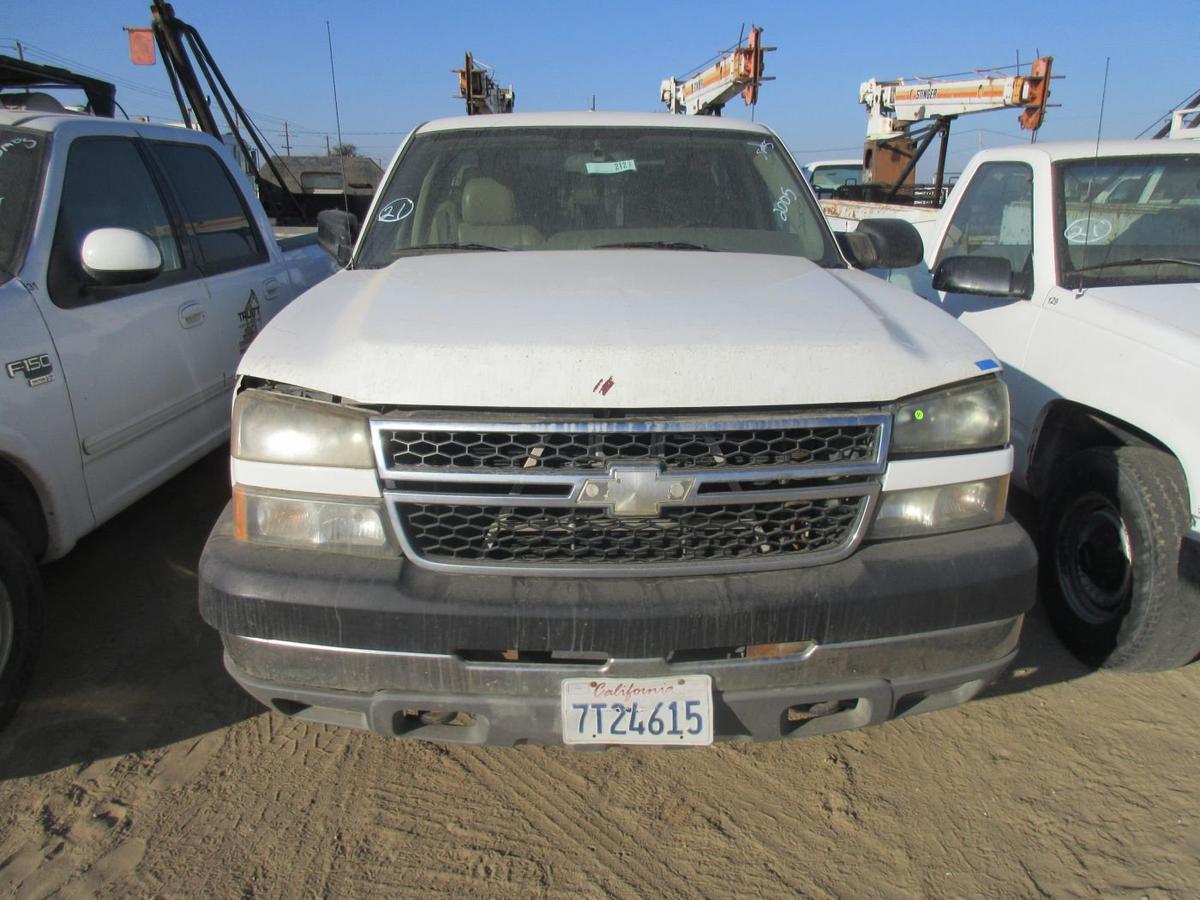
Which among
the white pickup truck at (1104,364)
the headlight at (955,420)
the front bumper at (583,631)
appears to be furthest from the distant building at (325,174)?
the headlight at (955,420)

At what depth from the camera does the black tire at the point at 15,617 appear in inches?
106

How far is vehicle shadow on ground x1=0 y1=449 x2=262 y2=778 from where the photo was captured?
276 centimetres

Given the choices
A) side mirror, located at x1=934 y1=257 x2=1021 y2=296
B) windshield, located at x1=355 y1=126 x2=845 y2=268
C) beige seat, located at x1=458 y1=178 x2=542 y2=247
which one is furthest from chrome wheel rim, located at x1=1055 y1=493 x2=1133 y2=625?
beige seat, located at x1=458 y1=178 x2=542 y2=247

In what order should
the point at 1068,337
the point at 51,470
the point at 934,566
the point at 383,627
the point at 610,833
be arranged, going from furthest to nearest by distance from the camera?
the point at 1068,337
the point at 51,470
the point at 610,833
the point at 934,566
the point at 383,627

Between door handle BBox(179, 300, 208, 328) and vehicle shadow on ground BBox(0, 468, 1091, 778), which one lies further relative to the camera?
door handle BBox(179, 300, 208, 328)

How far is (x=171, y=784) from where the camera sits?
2557 millimetres

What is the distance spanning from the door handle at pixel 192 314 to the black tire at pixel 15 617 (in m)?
1.30

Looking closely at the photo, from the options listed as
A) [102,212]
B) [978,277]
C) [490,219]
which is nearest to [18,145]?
[102,212]

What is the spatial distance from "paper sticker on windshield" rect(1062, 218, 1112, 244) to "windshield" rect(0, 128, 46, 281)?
4076mm

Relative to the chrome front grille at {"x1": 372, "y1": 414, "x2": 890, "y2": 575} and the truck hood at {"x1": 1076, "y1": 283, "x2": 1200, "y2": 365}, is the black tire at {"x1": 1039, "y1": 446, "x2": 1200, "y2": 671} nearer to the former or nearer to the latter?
the truck hood at {"x1": 1076, "y1": 283, "x2": 1200, "y2": 365}

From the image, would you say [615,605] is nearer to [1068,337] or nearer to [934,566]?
[934,566]

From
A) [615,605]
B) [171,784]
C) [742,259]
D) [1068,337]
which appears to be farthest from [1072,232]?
[171,784]

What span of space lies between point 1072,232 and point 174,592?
411 centimetres

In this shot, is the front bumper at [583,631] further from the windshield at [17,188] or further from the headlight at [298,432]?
the windshield at [17,188]
